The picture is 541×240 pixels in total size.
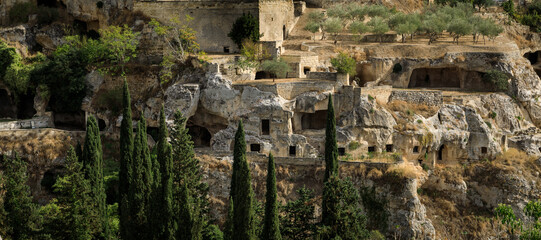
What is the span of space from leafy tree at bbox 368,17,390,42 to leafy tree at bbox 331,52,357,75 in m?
6.74

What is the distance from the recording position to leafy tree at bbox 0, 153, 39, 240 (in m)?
42.6

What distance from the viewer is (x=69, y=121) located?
60.4 metres

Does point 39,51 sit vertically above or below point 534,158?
above

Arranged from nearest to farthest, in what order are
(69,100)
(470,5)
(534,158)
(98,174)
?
(98,174)
(534,158)
(69,100)
(470,5)

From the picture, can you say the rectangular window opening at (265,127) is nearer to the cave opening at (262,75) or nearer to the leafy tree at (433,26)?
the cave opening at (262,75)

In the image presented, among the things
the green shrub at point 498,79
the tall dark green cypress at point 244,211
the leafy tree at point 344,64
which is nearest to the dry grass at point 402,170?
the leafy tree at point 344,64

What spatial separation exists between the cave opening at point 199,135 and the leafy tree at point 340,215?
16245mm

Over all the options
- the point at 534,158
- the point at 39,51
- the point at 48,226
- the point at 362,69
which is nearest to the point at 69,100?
the point at 39,51

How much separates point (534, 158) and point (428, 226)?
433 inches

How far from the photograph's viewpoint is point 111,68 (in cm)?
5859

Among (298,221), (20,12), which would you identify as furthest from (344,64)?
(20,12)

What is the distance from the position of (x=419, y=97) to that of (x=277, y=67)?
10.3 meters

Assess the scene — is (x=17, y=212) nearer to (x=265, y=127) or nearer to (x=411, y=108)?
(x=265, y=127)

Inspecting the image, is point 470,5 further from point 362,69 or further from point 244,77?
point 244,77
